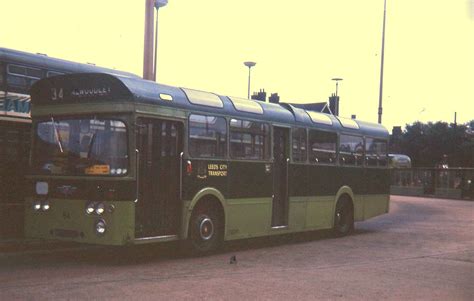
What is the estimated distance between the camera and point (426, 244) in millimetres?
14328

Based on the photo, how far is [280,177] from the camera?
13391 mm

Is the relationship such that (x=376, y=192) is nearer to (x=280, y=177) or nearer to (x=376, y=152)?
(x=376, y=152)

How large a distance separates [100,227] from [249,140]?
12.6ft

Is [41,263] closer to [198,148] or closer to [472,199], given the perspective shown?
[198,148]

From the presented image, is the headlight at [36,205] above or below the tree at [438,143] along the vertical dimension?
below

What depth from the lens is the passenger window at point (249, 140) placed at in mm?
11984

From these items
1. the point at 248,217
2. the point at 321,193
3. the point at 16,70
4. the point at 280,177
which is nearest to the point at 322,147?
the point at 321,193

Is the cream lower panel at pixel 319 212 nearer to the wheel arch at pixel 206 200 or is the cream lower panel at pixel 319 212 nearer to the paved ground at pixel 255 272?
the paved ground at pixel 255 272

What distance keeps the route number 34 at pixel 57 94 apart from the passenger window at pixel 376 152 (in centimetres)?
892

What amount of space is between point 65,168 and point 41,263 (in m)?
1.48

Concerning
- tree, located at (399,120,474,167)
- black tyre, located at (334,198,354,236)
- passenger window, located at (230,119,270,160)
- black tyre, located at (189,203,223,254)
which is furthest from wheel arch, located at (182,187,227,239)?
tree, located at (399,120,474,167)

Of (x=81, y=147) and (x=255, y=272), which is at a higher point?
(x=81, y=147)

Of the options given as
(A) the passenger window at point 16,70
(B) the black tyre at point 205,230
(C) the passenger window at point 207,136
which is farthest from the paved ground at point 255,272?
(A) the passenger window at point 16,70

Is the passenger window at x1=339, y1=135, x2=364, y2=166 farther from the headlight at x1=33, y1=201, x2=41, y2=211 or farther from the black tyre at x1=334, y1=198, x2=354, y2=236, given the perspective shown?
the headlight at x1=33, y1=201, x2=41, y2=211
